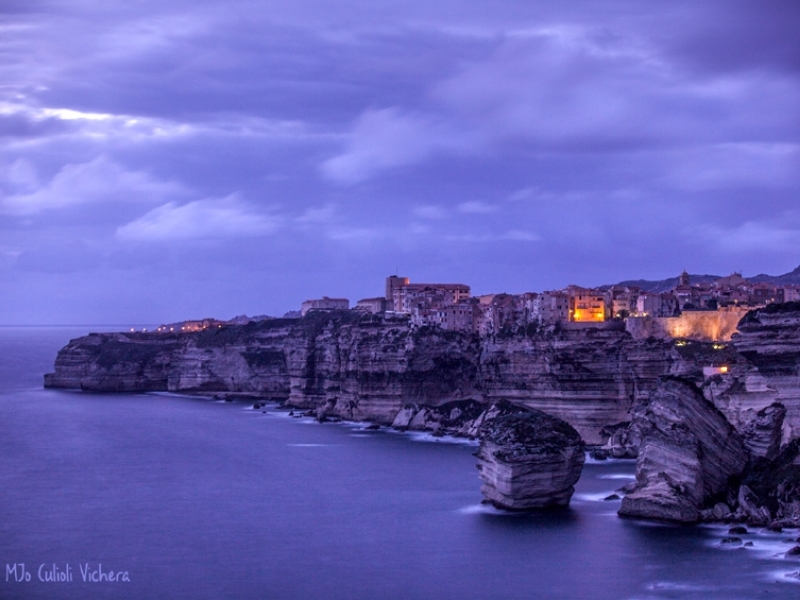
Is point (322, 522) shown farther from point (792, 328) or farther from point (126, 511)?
point (792, 328)

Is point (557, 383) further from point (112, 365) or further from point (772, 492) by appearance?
point (112, 365)

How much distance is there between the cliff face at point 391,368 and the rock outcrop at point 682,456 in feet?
52.4

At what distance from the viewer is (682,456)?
1462 inches

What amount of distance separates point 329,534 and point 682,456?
1284 centimetres

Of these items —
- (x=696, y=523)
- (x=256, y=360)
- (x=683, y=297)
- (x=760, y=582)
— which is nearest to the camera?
(x=760, y=582)

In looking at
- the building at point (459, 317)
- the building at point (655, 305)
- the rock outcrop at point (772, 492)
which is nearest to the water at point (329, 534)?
the rock outcrop at point (772, 492)

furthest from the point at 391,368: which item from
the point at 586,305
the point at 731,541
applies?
the point at 731,541

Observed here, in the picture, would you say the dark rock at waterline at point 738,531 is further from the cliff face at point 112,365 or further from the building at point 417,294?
the cliff face at point 112,365

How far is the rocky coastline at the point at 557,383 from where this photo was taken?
38031 mm

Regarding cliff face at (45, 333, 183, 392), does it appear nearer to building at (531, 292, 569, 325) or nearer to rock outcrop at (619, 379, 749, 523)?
building at (531, 292, 569, 325)

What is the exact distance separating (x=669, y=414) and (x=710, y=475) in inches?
109

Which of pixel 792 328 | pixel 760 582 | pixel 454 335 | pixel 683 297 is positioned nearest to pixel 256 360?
pixel 454 335

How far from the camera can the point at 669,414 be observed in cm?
3791

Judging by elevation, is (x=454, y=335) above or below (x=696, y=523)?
above
